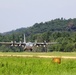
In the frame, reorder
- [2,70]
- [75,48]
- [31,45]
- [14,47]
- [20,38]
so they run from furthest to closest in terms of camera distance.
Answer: [20,38]
[14,47]
[31,45]
[75,48]
[2,70]

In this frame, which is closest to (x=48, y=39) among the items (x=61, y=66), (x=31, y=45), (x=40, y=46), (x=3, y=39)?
(x=3, y=39)

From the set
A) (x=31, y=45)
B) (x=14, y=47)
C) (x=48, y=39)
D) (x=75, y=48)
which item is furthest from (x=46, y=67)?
(x=48, y=39)

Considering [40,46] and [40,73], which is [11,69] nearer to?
[40,73]

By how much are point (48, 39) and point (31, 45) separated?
5069cm

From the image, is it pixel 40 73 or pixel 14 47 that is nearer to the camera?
pixel 40 73

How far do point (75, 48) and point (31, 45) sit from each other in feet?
43.6

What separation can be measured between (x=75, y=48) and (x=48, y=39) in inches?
2267

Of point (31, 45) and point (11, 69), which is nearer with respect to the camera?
point (11, 69)

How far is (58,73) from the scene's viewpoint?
19.3m

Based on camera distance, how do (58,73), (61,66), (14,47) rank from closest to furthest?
(58,73) < (61,66) < (14,47)

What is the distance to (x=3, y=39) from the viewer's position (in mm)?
151625

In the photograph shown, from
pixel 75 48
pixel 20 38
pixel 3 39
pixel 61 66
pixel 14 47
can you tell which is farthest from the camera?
pixel 20 38

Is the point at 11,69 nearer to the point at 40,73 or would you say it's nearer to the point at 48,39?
the point at 40,73

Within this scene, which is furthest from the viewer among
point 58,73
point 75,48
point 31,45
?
point 31,45
